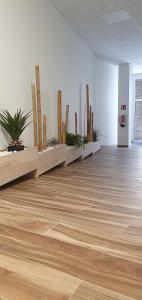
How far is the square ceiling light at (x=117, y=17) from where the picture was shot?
476 cm

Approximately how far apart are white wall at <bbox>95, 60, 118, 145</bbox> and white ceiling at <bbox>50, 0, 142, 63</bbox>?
3.41 feet

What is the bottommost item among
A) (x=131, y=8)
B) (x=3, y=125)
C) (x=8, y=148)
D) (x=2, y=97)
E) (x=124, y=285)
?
(x=124, y=285)

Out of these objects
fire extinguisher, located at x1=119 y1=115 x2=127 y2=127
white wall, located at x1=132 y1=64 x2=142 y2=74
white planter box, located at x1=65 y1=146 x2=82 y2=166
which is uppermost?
white wall, located at x1=132 y1=64 x2=142 y2=74

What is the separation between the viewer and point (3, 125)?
11.0 ft

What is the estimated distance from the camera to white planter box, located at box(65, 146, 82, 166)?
4.72 meters

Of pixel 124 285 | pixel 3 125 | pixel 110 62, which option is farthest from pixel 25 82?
pixel 110 62

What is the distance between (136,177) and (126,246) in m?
2.15

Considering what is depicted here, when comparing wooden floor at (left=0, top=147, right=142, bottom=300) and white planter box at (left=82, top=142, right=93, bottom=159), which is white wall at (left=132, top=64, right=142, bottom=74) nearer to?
white planter box at (left=82, top=142, right=93, bottom=159)

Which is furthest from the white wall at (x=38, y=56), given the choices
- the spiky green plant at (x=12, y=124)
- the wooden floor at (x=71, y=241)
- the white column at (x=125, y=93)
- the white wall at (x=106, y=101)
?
the white column at (x=125, y=93)

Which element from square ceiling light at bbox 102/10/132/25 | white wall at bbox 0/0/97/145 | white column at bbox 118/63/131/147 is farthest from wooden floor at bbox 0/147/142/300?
white column at bbox 118/63/131/147

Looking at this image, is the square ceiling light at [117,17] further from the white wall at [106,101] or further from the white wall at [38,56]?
the white wall at [106,101]

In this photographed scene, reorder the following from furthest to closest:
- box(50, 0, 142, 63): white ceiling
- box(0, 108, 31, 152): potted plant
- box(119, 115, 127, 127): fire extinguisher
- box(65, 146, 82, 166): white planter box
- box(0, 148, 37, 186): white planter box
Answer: box(119, 115, 127, 127): fire extinguisher
box(65, 146, 82, 166): white planter box
box(50, 0, 142, 63): white ceiling
box(0, 108, 31, 152): potted plant
box(0, 148, 37, 186): white planter box

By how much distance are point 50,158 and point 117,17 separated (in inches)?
128

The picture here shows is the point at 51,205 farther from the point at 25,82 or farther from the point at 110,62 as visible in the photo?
the point at 110,62
